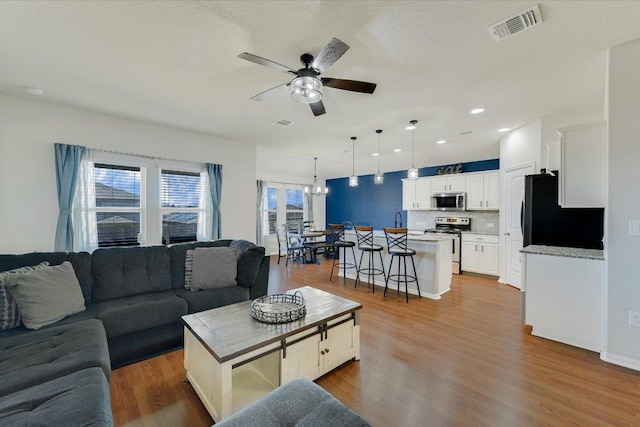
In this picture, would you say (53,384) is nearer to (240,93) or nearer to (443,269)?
(240,93)

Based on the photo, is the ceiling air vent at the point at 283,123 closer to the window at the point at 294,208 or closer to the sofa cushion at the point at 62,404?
the sofa cushion at the point at 62,404

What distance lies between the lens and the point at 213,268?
305cm

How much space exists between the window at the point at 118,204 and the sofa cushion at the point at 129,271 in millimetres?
1273

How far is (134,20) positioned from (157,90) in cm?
115

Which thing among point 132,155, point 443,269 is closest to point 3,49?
point 132,155

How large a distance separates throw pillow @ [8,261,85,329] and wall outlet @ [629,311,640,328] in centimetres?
469

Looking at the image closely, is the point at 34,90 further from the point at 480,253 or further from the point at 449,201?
the point at 480,253

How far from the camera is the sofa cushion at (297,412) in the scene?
3.78 feet

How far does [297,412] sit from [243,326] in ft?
2.84

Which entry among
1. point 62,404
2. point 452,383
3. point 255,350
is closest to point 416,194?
point 452,383

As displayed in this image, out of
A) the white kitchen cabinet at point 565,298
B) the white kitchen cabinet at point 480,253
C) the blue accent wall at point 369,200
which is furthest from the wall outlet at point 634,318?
the blue accent wall at point 369,200

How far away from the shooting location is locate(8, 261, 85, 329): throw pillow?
203 centimetres

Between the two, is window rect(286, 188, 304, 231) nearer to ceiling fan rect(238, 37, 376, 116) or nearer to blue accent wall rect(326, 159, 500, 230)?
blue accent wall rect(326, 159, 500, 230)

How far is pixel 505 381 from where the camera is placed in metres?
2.12
